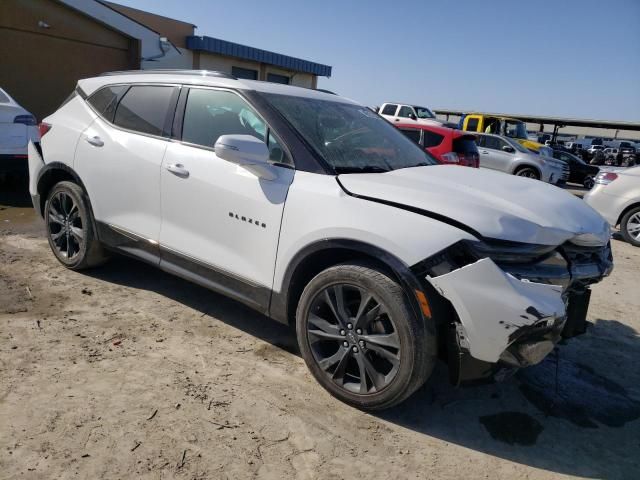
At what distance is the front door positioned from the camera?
299 centimetres

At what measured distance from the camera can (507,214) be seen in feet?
8.19

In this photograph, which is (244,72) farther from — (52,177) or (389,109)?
(52,177)

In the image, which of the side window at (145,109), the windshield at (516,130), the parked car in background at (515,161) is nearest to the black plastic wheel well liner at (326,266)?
the side window at (145,109)

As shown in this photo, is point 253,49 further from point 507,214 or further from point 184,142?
point 507,214

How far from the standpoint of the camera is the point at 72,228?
428cm

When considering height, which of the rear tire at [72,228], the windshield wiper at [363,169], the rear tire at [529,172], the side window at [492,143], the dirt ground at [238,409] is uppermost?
the side window at [492,143]

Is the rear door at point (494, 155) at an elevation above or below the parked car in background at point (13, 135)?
above

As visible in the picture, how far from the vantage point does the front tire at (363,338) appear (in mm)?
2480

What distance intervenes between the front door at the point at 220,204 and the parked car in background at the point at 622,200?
24.4 feet

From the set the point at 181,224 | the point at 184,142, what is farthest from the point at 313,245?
the point at 184,142

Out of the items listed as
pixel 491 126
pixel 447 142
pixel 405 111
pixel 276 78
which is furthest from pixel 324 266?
pixel 276 78

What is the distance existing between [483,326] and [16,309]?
10.9 ft

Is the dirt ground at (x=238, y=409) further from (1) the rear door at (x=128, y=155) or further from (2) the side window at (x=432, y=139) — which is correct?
(2) the side window at (x=432, y=139)

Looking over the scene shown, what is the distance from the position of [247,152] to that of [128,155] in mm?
1359
